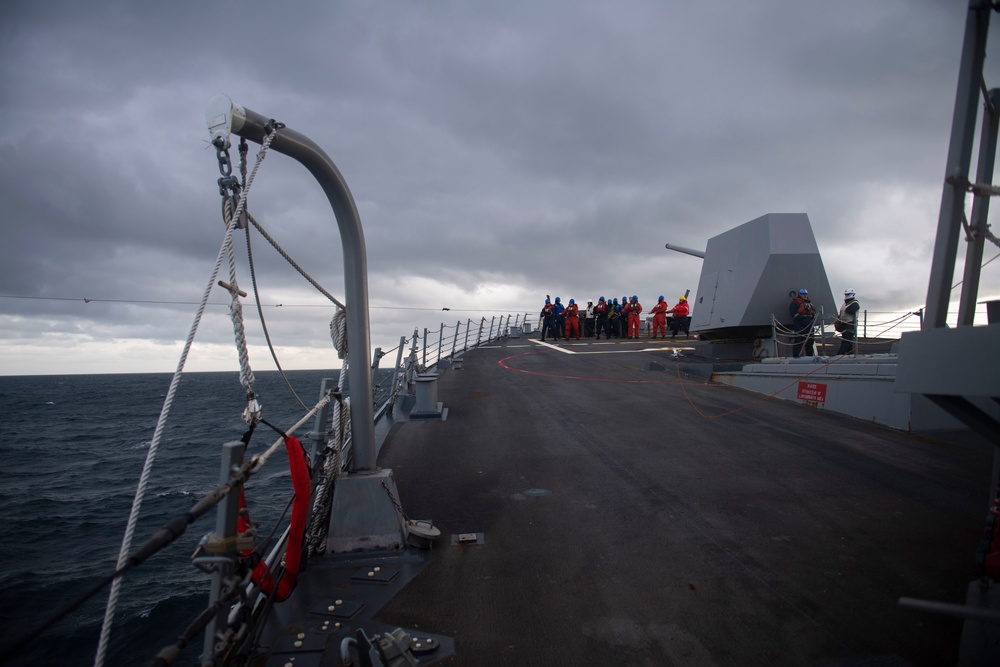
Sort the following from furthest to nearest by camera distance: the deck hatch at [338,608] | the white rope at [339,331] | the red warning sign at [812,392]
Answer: the red warning sign at [812,392] → the white rope at [339,331] → the deck hatch at [338,608]

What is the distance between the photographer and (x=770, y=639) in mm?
2893

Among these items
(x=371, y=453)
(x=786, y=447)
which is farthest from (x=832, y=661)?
(x=786, y=447)

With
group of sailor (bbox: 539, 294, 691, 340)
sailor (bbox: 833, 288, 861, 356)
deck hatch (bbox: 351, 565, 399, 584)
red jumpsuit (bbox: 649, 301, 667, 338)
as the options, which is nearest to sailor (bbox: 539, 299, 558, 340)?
group of sailor (bbox: 539, 294, 691, 340)

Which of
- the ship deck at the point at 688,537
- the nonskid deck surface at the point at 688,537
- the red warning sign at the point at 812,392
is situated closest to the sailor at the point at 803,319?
the red warning sign at the point at 812,392

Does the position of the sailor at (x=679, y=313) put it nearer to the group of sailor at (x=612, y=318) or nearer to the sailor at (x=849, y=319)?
the group of sailor at (x=612, y=318)

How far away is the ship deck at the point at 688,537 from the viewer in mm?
2920

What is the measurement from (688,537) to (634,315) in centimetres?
1989

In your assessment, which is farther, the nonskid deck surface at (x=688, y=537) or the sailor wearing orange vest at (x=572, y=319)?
the sailor wearing orange vest at (x=572, y=319)

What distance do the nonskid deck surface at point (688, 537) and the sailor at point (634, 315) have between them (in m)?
15.5

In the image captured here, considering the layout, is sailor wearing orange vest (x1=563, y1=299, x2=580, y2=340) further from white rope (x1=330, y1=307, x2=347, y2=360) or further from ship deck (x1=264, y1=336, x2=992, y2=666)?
white rope (x1=330, y1=307, x2=347, y2=360)

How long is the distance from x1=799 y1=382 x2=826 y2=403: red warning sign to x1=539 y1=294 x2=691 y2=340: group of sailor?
44.4 ft

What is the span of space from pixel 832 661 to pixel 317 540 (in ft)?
10.4

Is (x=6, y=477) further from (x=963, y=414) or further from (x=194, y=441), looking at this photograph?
(x=963, y=414)

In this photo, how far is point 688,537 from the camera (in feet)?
13.6
